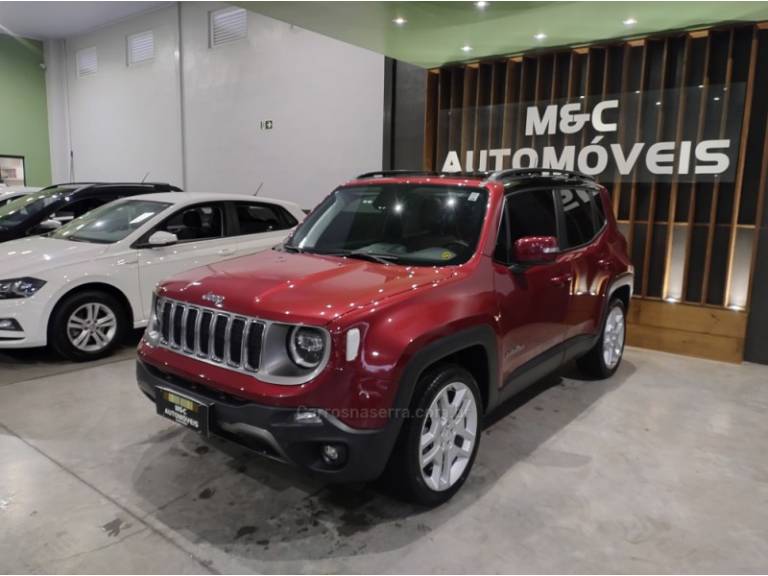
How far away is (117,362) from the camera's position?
486 centimetres

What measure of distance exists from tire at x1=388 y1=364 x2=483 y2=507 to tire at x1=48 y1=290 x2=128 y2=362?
133 inches

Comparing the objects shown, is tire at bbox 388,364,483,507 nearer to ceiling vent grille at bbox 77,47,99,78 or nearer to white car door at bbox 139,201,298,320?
white car door at bbox 139,201,298,320

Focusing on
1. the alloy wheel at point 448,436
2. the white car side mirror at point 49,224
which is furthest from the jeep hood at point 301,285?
the white car side mirror at point 49,224

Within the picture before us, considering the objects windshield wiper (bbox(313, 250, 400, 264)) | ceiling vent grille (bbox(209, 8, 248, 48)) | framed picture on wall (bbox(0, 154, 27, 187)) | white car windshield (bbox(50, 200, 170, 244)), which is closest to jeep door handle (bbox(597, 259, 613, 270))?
windshield wiper (bbox(313, 250, 400, 264))

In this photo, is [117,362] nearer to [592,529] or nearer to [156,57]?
[592,529]

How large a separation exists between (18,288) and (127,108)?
31.2 ft

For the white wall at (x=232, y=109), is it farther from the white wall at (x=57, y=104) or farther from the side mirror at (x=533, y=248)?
the side mirror at (x=533, y=248)

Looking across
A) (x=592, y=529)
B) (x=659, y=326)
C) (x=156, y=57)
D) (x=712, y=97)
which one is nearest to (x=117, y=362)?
(x=592, y=529)

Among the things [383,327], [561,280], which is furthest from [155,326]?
[561,280]

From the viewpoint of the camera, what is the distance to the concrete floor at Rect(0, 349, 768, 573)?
2.33 metres

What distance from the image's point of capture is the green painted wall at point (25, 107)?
1403 centimetres

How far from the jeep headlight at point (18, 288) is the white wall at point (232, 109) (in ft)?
16.2

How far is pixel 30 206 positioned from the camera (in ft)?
21.1

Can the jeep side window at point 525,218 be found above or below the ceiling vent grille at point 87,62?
below
